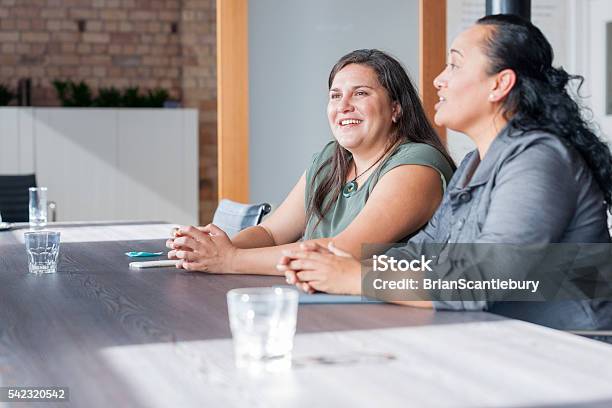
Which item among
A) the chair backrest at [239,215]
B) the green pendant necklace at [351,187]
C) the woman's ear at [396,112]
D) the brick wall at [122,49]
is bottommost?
the chair backrest at [239,215]

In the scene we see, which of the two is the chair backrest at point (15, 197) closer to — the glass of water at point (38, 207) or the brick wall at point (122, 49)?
the glass of water at point (38, 207)

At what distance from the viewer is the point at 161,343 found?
4.62 feet

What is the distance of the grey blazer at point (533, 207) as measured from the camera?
1694 millimetres

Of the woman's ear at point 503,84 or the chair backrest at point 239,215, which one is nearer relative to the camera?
the woman's ear at point 503,84

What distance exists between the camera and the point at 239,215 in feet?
11.2

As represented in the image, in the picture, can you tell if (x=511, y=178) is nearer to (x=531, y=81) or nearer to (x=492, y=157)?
(x=492, y=157)

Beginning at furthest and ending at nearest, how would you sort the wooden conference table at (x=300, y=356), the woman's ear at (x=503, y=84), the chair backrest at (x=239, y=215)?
1. the chair backrest at (x=239, y=215)
2. the woman's ear at (x=503, y=84)
3. the wooden conference table at (x=300, y=356)

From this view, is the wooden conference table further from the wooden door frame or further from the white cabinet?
the white cabinet

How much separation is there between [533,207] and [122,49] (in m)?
7.04

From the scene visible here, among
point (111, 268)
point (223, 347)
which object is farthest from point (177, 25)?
point (223, 347)

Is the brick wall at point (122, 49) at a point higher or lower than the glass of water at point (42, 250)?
higher

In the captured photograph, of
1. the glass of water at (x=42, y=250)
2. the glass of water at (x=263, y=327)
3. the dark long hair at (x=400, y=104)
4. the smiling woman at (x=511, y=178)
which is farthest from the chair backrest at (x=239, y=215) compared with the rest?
the glass of water at (x=263, y=327)

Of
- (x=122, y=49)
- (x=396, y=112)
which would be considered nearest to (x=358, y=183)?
(x=396, y=112)

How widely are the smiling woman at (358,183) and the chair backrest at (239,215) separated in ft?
1.40
